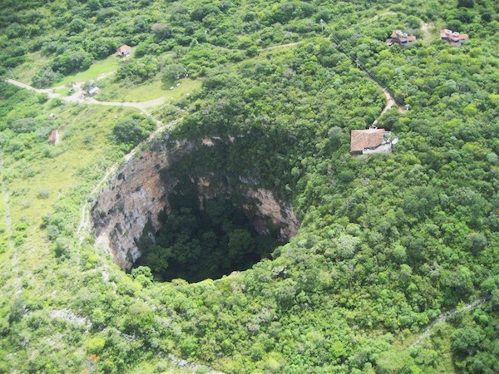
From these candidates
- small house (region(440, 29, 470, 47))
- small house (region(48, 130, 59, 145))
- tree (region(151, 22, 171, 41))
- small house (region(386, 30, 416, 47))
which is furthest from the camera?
tree (region(151, 22, 171, 41))

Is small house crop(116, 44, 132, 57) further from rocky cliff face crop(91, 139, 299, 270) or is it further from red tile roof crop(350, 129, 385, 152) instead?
red tile roof crop(350, 129, 385, 152)

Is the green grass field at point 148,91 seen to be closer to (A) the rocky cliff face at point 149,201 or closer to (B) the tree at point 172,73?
(B) the tree at point 172,73

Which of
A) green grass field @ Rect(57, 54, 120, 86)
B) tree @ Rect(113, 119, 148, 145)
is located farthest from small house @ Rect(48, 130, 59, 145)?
green grass field @ Rect(57, 54, 120, 86)

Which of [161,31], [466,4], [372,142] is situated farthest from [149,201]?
[466,4]

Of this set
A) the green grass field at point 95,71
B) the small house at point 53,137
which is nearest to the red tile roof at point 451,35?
the green grass field at point 95,71

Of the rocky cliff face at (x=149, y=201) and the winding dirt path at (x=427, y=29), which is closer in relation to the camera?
the rocky cliff face at (x=149, y=201)

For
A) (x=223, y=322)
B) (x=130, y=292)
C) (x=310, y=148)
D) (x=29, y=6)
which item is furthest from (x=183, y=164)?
(x=29, y=6)

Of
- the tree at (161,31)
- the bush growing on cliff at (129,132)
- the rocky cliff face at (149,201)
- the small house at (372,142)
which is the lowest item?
the rocky cliff face at (149,201)
